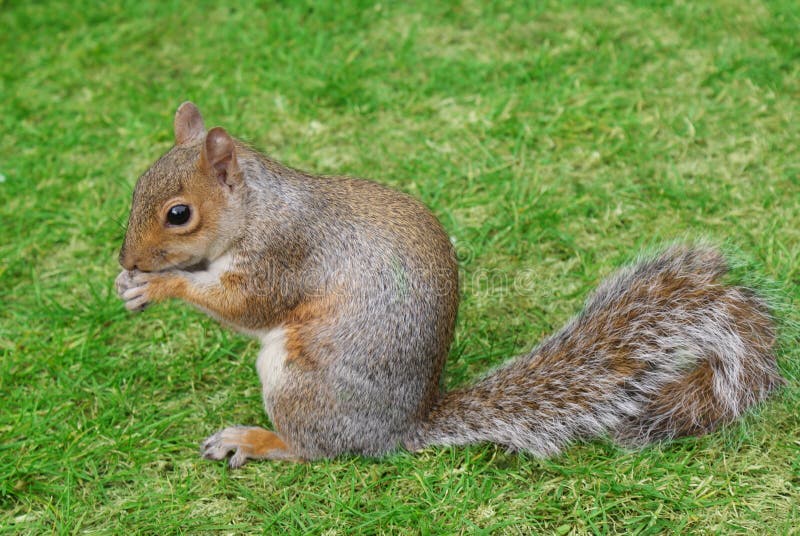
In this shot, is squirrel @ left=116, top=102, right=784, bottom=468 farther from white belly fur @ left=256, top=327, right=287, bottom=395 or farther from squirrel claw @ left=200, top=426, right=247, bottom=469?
squirrel claw @ left=200, top=426, right=247, bottom=469

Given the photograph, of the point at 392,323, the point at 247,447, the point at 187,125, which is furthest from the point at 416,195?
the point at 247,447

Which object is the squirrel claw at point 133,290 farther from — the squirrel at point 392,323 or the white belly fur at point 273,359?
the white belly fur at point 273,359

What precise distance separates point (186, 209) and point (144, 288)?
0.29m

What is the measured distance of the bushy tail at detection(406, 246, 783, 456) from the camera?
2.29 metres

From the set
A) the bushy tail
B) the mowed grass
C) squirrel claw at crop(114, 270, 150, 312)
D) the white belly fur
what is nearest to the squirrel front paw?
squirrel claw at crop(114, 270, 150, 312)

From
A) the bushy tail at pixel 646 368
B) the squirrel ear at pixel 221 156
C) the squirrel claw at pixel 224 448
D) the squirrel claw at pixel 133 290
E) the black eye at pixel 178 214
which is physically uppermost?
the squirrel ear at pixel 221 156

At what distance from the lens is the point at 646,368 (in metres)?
2.32

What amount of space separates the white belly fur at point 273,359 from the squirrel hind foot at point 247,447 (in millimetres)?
203

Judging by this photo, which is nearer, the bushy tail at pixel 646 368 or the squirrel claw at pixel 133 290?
the bushy tail at pixel 646 368

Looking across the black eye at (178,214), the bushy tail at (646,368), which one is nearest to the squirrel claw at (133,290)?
the black eye at (178,214)

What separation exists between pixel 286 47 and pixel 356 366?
266 centimetres

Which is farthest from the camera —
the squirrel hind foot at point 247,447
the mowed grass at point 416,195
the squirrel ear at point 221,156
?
the squirrel hind foot at point 247,447

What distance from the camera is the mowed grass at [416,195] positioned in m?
2.40

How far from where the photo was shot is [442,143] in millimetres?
3855
